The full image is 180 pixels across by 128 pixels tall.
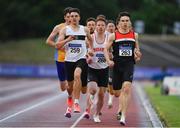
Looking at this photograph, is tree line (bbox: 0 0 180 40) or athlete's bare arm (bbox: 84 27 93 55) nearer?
athlete's bare arm (bbox: 84 27 93 55)

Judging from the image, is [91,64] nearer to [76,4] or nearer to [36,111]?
[36,111]

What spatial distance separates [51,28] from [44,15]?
3790 mm

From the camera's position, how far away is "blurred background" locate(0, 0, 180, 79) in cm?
7594

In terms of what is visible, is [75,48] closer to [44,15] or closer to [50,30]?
[50,30]

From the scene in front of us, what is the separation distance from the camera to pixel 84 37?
54.8 feet

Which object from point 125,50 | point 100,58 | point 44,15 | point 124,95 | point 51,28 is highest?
point 125,50

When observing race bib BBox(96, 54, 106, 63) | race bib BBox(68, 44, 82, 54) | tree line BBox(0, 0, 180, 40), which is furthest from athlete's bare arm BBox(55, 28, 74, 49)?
tree line BBox(0, 0, 180, 40)

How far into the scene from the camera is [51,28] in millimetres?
93688

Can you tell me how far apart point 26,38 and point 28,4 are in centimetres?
570

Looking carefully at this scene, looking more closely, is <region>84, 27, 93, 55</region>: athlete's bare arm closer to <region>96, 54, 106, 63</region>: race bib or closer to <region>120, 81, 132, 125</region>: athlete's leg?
<region>96, 54, 106, 63</region>: race bib

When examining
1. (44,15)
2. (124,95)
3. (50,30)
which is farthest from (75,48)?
(44,15)

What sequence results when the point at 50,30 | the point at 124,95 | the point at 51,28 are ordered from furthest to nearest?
the point at 50,30, the point at 51,28, the point at 124,95

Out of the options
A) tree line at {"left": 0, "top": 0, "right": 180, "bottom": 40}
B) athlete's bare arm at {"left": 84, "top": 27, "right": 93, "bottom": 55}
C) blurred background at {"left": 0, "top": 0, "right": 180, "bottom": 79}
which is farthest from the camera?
tree line at {"left": 0, "top": 0, "right": 180, "bottom": 40}

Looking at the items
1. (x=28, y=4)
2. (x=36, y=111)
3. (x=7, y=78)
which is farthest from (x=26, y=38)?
(x=36, y=111)
